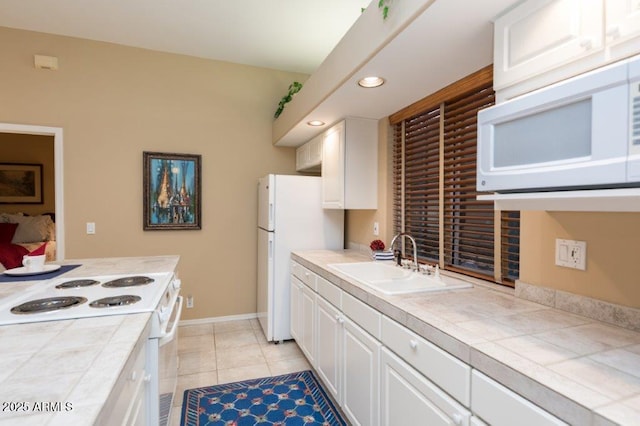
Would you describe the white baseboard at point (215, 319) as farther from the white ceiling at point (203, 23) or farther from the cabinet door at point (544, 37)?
the cabinet door at point (544, 37)

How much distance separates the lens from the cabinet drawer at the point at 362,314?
160cm

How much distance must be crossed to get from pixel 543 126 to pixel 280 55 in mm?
3023

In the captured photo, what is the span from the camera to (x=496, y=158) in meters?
1.13

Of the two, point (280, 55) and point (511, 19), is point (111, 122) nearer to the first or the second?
point (280, 55)

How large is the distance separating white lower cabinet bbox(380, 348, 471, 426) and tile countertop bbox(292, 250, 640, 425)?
17 cm

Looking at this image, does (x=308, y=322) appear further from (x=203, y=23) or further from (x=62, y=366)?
(x=203, y=23)

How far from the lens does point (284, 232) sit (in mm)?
3180

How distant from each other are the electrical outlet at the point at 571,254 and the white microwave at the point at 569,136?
1.67 feet

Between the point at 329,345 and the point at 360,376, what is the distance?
47cm

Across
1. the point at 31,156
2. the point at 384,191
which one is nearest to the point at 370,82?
the point at 384,191

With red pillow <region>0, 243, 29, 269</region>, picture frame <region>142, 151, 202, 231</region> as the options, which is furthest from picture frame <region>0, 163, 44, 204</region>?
picture frame <region>142, 151, 202, 231</region>

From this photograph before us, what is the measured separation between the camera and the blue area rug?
6.72ft

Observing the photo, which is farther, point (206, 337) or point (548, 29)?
point (206, 337)

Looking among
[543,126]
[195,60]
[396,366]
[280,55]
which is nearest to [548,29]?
[543,126]
